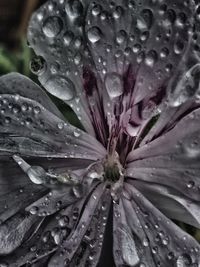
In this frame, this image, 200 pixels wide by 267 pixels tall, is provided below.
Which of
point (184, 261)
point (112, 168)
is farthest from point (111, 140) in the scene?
point (184, 261)

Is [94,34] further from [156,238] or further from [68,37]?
[156,238]

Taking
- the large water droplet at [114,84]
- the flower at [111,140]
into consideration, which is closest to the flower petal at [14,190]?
the flower at [111,140]

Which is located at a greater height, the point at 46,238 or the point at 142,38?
the point at 142,38

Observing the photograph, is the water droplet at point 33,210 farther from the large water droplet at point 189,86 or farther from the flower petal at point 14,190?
the large water droplet at point 189,86

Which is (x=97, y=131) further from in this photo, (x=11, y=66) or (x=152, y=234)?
(x=11, y=66)

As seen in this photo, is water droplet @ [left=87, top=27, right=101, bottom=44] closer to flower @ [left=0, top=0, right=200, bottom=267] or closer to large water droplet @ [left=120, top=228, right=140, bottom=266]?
flower @ [left=0, top=0, right=200, bottom=267]

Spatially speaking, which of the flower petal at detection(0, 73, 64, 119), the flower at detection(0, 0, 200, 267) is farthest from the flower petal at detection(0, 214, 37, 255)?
the flower petal at detection(0, 73, 64, 119)
